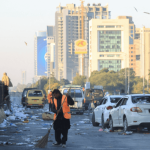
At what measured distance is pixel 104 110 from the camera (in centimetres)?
1778

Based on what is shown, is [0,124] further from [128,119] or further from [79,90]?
[79,90]

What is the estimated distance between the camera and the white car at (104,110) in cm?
1744

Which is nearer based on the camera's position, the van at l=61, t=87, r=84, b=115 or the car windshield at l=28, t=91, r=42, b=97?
the van at l=61, t=87, r=84, b=115

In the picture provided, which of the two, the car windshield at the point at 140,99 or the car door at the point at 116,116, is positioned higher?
the car windshield at the point at 140,99

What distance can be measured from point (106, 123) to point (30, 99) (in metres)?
23.7

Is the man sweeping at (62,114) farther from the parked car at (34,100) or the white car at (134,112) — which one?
the parked car at (34,100)

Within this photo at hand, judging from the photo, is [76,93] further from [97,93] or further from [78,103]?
[97,93]

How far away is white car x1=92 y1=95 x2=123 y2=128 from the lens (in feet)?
57.2

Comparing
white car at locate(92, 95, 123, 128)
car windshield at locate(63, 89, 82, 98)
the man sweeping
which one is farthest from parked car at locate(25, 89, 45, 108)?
the man sweeping

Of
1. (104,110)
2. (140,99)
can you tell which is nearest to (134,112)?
(140,99)

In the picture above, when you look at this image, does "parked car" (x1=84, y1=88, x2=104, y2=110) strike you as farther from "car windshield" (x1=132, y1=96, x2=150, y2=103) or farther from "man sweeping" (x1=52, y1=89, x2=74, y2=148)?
"man sweeping" (x1=52, y1=89, x2=74, y2=148)

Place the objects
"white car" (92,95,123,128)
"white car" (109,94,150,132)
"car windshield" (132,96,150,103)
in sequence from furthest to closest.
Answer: "white car" (92,95,123,128) < "car windshield" (132,96,150,103) < "white car" (109,94,150,132)

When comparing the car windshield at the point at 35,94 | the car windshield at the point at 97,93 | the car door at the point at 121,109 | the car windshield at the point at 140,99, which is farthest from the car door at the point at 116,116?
the car windshield at the point at 35,94

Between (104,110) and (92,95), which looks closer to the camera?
(104,110)
